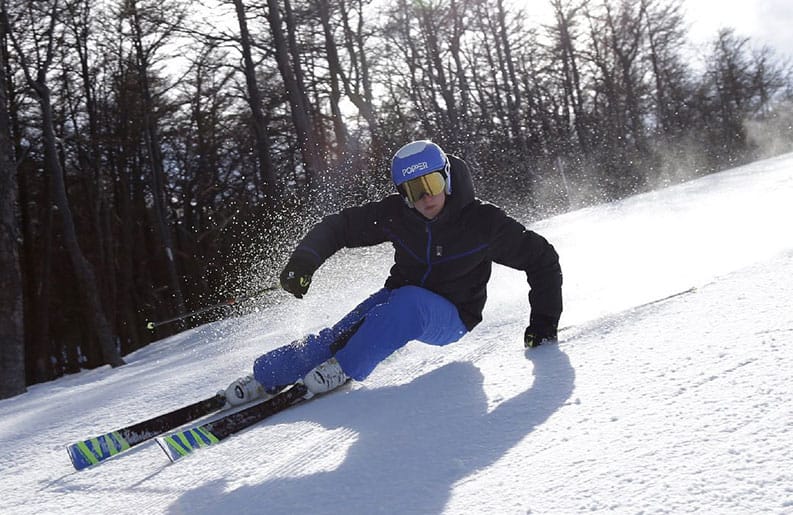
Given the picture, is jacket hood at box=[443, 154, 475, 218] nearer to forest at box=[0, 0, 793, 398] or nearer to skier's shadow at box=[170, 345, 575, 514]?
skier's shadow at box=[170, 345, 575, 514]

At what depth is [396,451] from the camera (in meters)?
1.87

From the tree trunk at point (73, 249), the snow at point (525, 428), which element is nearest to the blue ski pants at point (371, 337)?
the snow at point (525, 428)

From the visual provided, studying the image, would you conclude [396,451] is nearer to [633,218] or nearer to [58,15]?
[633,218]

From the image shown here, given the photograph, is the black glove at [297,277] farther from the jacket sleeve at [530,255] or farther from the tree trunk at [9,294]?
the tree trunk at [9,294]

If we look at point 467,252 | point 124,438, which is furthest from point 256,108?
point 124,438

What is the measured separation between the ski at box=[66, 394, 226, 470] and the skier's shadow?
0.64 meters

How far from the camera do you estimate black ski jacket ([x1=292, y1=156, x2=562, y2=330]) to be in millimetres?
3037

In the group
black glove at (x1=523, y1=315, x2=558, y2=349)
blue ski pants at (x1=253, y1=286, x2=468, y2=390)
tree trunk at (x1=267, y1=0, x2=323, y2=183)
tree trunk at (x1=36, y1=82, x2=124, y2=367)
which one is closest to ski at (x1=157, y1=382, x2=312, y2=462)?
blue ski pants at (x1=253, y1=286, x2=468, y2=390)

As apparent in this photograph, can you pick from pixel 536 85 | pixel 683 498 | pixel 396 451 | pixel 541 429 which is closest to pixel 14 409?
pixel 396 451

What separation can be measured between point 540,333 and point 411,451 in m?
1.20

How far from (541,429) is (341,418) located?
0.87 metres

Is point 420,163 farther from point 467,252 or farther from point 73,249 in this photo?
point 73,249

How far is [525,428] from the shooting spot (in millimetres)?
1814

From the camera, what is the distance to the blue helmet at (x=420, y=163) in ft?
10.0
